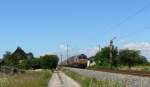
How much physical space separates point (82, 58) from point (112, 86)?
65.5m

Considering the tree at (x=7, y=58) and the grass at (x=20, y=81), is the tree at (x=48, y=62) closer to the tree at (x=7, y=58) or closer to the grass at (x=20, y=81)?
the tree at (x=7, y=58)

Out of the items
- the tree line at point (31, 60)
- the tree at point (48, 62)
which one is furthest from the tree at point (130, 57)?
the tree at point (48, 62)

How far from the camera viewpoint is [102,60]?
4077 inches

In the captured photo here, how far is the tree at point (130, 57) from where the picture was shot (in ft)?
326

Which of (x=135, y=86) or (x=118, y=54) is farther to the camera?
(x=118, y=54)

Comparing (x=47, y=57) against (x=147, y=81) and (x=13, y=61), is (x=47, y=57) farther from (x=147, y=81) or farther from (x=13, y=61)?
(x=147, y=81)

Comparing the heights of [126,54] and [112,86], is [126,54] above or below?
above

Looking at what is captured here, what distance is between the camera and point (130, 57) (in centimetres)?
10181

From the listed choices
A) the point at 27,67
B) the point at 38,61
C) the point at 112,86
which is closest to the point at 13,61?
the point at 27,67

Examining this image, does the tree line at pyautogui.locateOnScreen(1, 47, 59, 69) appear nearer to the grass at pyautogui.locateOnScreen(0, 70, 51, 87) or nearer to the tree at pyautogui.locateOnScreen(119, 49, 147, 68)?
the tree at pyautogui.locateOnScreen(119, 49, 147, 68)

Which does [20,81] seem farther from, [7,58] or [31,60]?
[7,58]

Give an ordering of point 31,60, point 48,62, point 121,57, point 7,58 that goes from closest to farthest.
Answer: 1. point 121,57
2. point 31,60
3. point 7,58
4. point 48,62

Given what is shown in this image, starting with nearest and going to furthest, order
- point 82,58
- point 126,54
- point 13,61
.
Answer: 1. point 82,58
2. point 126,54
3. point 13,61

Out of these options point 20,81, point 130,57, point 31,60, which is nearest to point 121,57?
point 130,57
